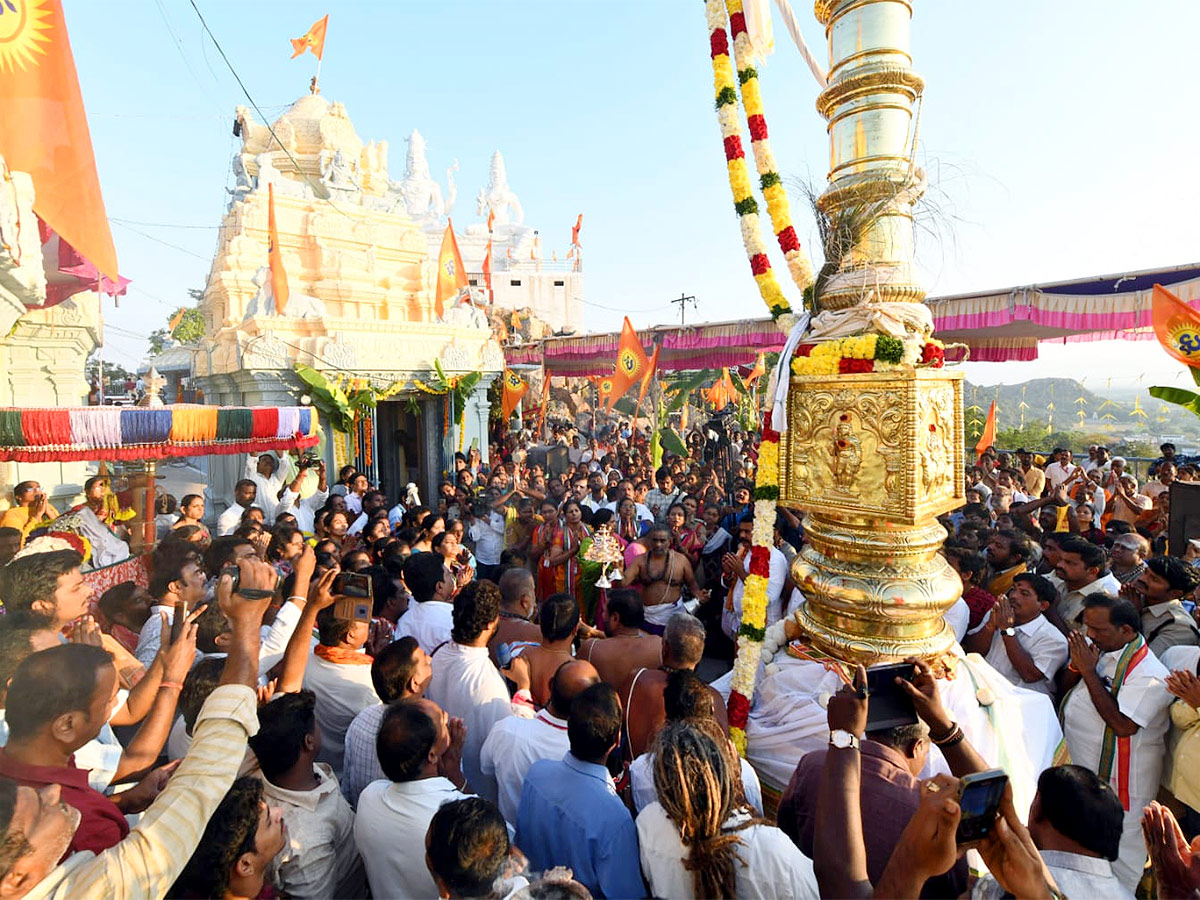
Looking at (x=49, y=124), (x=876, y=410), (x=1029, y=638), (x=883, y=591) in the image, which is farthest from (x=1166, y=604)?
(x=49, y=124)

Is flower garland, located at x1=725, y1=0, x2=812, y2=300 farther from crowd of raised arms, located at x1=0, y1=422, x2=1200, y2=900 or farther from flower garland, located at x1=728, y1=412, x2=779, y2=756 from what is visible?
crowd of raised arms, located at x1=0, y1=422, x2=1200, y2=900

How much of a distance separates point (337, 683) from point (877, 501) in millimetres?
2672

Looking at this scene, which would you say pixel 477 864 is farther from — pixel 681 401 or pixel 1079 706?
pixel 681 401

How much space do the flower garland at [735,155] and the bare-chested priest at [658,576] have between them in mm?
2399

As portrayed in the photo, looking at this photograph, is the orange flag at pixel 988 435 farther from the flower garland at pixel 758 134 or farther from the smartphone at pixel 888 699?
the smartphone at pixel 888 699

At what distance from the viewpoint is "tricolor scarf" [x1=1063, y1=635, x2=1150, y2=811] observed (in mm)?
2906

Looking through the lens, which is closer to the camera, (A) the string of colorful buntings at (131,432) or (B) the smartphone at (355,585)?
(B) the smartphone at (355,585)

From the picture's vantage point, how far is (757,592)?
10.8 feet

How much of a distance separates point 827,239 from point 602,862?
269cm

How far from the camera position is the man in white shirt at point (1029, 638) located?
3559mm

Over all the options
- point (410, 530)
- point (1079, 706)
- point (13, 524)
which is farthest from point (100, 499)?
point (1079, 706)

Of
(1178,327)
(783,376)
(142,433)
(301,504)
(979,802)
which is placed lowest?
(301,504)

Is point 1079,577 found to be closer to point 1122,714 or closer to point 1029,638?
point 1029,638

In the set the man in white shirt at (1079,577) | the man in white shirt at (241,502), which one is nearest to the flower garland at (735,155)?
the man in white shirt at (1079,577)
